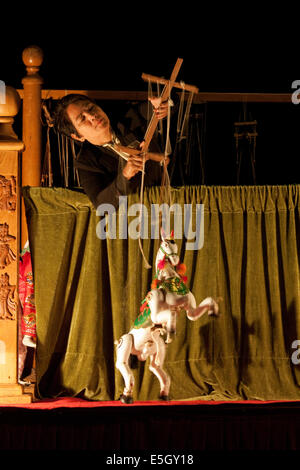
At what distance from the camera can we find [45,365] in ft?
11.1

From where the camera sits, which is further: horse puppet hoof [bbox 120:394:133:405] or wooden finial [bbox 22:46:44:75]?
wooden finial [bbox 22:46:44:75]

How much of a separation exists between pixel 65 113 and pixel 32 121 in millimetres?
254

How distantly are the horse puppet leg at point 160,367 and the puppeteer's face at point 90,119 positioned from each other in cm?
82

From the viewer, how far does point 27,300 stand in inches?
137

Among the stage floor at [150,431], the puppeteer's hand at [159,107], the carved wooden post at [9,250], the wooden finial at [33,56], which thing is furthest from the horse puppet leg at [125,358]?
the wooden finial at [33,56]

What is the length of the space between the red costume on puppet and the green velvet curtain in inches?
2.5

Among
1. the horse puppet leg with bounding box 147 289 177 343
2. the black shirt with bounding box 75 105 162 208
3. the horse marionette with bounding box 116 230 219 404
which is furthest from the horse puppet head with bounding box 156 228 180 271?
the black shirt with bounding box 75 105 162 208

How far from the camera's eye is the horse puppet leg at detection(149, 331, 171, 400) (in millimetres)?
3172

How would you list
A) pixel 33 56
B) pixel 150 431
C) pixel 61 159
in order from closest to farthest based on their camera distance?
pixel 150 431, pixel 33 56, pixel 61 159

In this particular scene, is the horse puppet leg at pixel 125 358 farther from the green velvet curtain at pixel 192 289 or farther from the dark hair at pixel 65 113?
the dark hair at pixel 65 113

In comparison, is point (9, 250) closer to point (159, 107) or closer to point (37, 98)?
point (37, 98)
